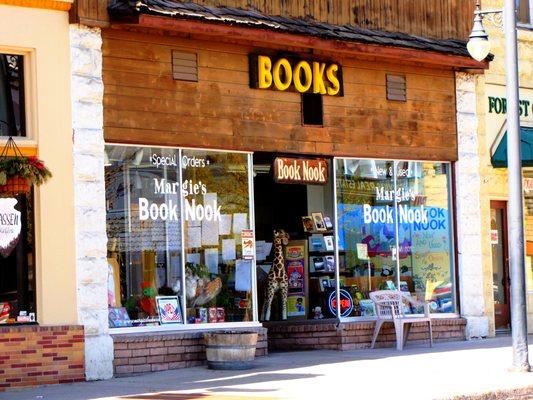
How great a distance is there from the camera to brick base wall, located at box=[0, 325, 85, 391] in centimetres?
1507

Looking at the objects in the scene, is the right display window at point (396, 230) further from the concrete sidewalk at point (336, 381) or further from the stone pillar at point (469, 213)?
the concrete sidewalk at point (336, 381)

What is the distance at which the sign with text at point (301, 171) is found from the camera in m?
18.6

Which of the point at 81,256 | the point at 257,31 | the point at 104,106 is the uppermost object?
the point at 257,31

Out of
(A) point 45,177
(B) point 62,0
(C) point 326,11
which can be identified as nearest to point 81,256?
(A) point 45,177

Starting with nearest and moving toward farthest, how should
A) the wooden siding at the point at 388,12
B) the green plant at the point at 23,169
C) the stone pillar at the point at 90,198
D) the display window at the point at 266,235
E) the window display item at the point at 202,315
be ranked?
1. the green plant at the point at 23,169
2. the stone pillar at the point at 90,198
3. the display window at the point at 266,235
4. the window display item at the point at 202,315
5. the wooden siding at the point at 388,12

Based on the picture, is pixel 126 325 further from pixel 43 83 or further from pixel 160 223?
pixel 43 83

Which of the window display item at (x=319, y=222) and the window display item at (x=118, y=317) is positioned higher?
the window display item at (x=319, y=222)

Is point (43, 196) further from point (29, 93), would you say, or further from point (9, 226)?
point (29, 93)

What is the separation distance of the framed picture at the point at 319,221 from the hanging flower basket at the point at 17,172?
5708mm

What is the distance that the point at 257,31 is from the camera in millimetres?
17594

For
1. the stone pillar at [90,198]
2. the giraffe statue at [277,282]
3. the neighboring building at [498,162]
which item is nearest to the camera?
the stone pillar at [90,198]

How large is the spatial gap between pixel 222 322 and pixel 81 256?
2865 millimetres

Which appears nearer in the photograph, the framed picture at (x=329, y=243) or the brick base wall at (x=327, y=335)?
the brick base wall at (x=327, y=335)

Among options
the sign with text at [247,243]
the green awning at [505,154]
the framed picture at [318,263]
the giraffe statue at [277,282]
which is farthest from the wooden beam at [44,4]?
the green awning at [505,154]
